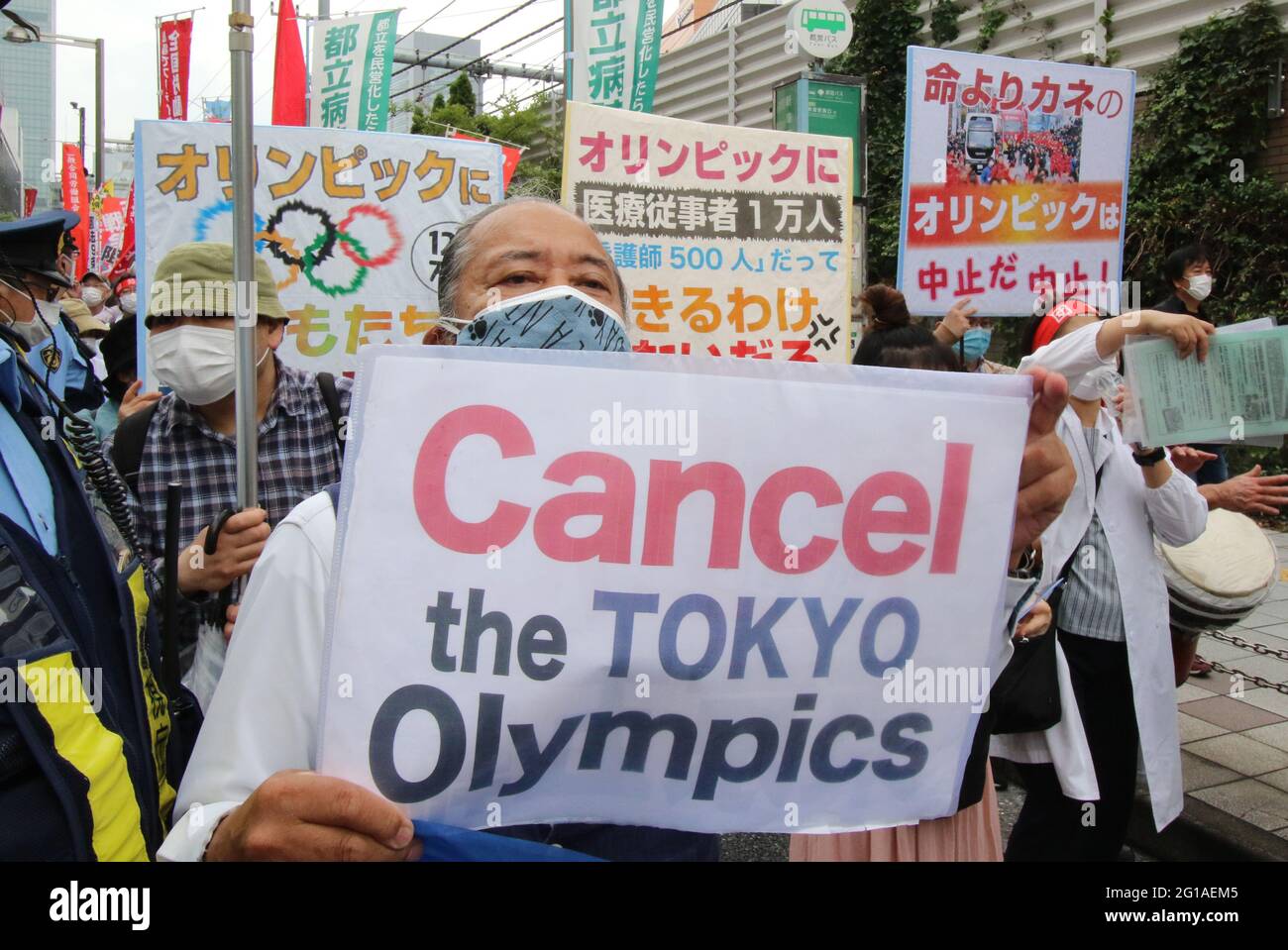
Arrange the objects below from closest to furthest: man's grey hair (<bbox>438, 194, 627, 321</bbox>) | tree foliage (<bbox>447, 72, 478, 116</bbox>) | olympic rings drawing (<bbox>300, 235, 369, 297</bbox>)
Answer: man's grey hair (<bbox>438, 194, 627, 321</bbox>) → olympic rings drawing (<bbox>300, 235, 369, 297</bbox>) → tree foliage (<bbox>447, 72, 478, 116</bbox>)

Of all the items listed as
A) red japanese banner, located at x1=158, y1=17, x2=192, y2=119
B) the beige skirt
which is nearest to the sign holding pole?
the beige skirt

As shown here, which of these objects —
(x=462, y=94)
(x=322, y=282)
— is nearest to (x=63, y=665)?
(x=322, y=282)

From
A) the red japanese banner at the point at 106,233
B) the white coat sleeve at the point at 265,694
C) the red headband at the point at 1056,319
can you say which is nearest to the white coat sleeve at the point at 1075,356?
the red headband at the point at 1056,319

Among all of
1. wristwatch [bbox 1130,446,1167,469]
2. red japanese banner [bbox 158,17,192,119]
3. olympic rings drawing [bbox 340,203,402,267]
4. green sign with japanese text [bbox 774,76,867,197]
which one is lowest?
wristwatch [bbox 1130,446,1167,469]

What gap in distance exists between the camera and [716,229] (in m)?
4.12

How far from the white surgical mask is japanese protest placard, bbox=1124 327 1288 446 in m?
2.22

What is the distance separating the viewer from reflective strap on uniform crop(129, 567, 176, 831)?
1510 millimetres

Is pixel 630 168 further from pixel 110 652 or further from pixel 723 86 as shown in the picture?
pixel 723 86

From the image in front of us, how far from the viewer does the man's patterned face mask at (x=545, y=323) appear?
64.0 inches

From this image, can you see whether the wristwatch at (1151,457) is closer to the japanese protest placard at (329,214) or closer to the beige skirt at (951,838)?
the beige skirt at (951,838)

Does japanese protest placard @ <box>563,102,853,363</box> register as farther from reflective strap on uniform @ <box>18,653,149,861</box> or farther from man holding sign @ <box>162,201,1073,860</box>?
reflective strap on uniform @ <box>18,653,149,861</box>

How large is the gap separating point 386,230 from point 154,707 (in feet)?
10.00

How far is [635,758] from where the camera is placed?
50.3 inches
